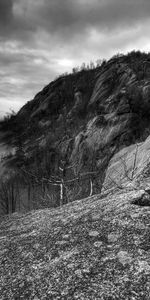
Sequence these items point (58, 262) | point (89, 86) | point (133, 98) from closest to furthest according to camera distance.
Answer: point (58, 262), point (133, 98), point (89, 86)

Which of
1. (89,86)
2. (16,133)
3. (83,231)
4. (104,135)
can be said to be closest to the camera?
(83,231)

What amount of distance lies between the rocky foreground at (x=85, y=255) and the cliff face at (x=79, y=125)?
44.3 ft

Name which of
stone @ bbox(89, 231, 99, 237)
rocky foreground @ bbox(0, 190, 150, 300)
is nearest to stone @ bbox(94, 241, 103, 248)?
rocky foreground @ bbox(0, 190, 150, 300)

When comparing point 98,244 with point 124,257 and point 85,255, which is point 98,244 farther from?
point 124,257

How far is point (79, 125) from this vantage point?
4309cm

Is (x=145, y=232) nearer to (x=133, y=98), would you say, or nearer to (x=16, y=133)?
(x=133, y=98)

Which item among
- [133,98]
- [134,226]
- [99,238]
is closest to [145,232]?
[134,226]

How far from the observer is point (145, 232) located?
214cm

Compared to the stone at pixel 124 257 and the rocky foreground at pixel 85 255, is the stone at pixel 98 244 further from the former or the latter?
the stone at pixel 124 257

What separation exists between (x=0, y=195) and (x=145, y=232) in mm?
36983

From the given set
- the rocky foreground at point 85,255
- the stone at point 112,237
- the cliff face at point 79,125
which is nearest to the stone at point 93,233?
the rocky foreground at point 85,255

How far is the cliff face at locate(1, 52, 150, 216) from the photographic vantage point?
31.3 metres

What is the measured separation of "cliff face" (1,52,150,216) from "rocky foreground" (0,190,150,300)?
13499mm

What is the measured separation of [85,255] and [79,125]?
41.3 m
